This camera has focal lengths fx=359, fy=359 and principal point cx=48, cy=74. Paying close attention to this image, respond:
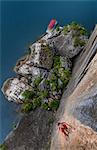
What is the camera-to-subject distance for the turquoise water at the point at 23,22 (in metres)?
5.69

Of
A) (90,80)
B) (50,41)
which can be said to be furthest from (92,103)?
(50,41)

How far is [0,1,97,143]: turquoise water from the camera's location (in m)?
5.69

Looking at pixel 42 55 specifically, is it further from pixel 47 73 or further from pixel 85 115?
pixel 85 115

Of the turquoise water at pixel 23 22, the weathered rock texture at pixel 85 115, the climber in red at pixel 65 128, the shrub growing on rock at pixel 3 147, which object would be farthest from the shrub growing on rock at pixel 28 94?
the climber in red at pixel 65 128

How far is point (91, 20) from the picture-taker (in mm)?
5734

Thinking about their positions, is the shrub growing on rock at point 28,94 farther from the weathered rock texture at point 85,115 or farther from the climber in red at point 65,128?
the climber in red at point 65,128

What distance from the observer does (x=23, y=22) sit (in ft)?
19.4

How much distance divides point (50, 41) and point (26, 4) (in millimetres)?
734

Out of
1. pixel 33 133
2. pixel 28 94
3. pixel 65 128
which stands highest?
pixel 28 94

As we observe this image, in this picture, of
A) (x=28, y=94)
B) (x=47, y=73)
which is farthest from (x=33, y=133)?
(x=47, y=73)

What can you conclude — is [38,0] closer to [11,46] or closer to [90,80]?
[11,46]

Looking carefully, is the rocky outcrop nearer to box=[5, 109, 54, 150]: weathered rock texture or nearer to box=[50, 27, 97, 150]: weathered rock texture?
box=[5, 109, 54, 150]: weathered rock texture

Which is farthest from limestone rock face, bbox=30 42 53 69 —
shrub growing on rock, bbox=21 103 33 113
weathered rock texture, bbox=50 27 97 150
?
weathered rock texture, bbox=50 27 97 150

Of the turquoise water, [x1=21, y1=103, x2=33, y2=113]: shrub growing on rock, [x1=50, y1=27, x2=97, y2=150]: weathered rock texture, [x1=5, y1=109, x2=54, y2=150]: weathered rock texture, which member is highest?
the turquoise water
